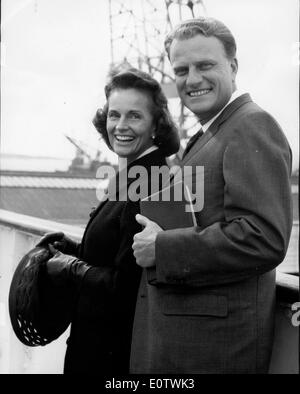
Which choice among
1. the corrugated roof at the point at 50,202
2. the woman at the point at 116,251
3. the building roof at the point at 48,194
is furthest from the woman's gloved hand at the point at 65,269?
the corrugated roof at the point at 50,202

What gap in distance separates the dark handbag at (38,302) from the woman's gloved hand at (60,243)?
49 millimetres

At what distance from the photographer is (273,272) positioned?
4.16 feet

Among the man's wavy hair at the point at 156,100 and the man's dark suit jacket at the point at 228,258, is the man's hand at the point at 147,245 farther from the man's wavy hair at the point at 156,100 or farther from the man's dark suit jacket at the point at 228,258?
the man's wavy hair at the point at 156,100

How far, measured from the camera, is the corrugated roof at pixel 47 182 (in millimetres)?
5859

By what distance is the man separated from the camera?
113 centimetres

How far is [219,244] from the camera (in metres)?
1.13

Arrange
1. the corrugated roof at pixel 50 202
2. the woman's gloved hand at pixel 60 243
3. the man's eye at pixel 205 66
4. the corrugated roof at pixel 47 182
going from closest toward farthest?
the man's eye at pixel 205 66 → the woman's gloved hand at pixel 60 243 → the corrugated roof at pixel 47 182 → the corrugated roof at pixel 50 202

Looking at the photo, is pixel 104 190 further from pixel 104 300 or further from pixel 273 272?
pixel 273 272

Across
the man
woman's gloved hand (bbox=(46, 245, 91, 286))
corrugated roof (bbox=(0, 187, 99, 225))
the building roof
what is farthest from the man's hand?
corrugated roof (bbox=(0, 187, 99, 225))

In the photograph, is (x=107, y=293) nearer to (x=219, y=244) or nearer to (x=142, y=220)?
(x=142, y=220)

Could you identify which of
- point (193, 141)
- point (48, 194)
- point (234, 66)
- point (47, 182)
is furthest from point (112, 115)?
point (48, 194)

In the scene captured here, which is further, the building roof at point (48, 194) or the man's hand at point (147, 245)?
the building roof at point (48, 194)

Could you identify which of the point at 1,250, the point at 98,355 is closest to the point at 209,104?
the point at 98,355

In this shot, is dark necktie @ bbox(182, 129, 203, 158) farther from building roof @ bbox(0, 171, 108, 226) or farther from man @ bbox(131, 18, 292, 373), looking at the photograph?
building roof @ bbox(0, 171, 108, 226)
